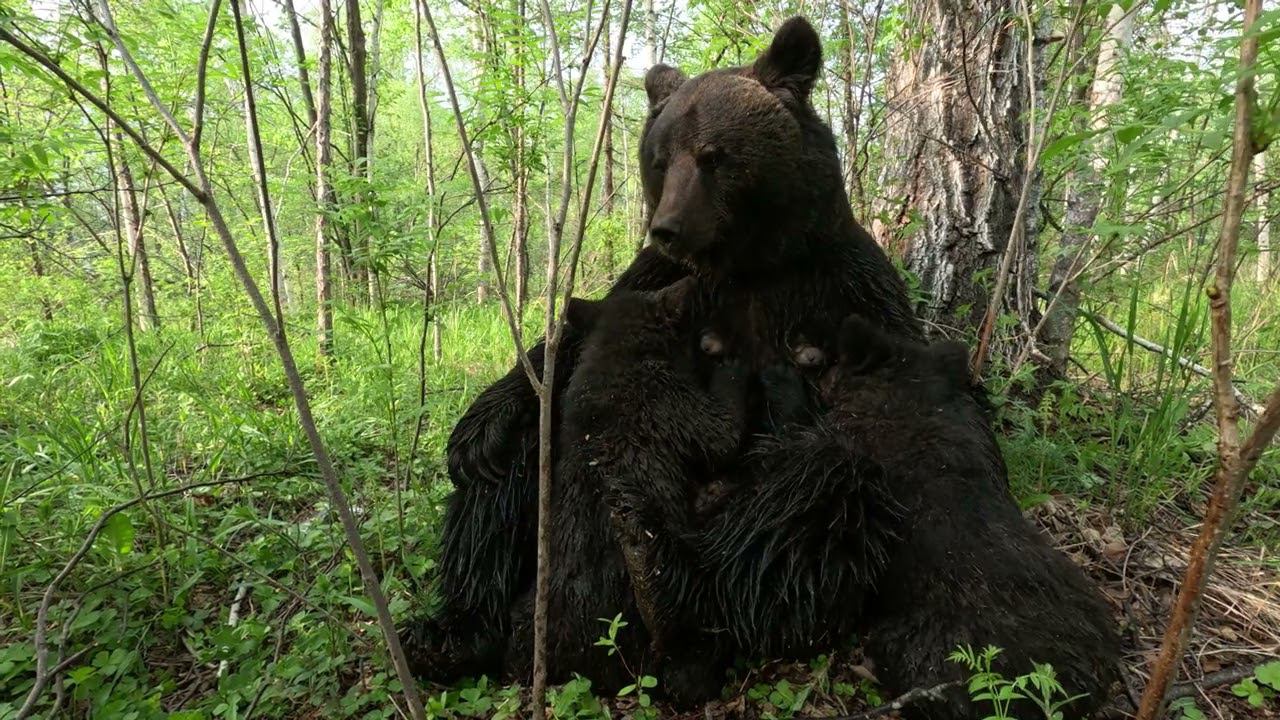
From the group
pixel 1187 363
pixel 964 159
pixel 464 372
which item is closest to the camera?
pixel 1187 363

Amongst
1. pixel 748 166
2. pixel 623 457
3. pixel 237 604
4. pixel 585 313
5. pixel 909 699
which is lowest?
pixel 237 604

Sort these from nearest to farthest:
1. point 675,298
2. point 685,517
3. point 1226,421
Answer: point 1226,421
point 685,517
point 675,298

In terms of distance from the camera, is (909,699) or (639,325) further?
(639,325)

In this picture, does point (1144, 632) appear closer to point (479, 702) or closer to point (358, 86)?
point (479, 702)

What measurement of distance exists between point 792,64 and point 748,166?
0.45 m

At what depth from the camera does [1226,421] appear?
1104 mm

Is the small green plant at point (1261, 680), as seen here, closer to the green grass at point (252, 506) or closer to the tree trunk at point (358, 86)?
the green grass at point (252, 506)

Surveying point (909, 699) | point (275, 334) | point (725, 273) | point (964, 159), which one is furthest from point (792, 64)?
point (909, 699)

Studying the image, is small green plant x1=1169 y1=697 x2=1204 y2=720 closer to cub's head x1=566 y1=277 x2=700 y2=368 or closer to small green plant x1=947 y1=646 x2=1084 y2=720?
small green plant x1=947 y1=646 x2=1084 y2=720

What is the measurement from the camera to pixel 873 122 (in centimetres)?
343

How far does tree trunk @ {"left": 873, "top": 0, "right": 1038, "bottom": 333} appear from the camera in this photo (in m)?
2.89

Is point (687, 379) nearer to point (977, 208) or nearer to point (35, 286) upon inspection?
point (977, 208)

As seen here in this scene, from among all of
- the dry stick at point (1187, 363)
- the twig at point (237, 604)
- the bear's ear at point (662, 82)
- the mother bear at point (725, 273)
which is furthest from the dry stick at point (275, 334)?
the dry stick at point (1187, 363)

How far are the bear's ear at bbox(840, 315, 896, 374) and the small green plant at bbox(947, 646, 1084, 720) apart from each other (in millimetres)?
828
